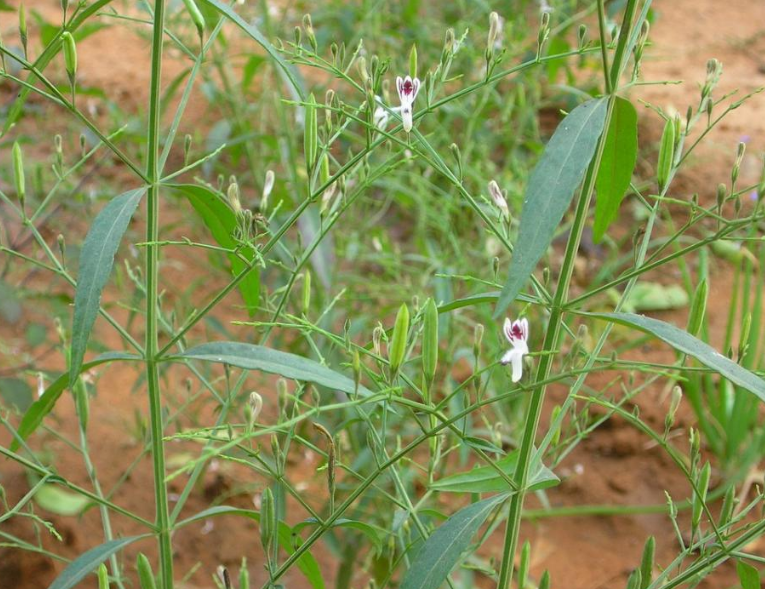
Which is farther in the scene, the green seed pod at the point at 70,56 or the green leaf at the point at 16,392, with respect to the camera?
the green leaf at the point at 16,392

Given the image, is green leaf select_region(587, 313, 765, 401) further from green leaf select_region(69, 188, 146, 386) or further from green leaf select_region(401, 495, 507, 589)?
green leaf select_region(69, 188, 146, 386)

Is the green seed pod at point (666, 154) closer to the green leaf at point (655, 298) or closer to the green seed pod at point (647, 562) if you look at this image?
the green seed pod at point (647, 562)

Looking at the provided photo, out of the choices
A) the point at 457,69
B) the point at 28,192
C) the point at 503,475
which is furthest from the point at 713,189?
the point at 503,475

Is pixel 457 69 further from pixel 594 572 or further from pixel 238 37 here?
pixel 594 572

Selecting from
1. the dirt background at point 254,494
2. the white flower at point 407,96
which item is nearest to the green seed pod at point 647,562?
the white flower at point 407,96

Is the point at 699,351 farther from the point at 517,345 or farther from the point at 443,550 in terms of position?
the point at 443,550

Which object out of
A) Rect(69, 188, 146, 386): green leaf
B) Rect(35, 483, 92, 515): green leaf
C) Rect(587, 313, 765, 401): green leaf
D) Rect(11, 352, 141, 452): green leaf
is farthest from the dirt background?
Rect(587, 313, 765, 401): green leaf

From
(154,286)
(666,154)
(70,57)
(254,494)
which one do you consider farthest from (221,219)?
(254,494)
